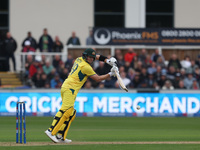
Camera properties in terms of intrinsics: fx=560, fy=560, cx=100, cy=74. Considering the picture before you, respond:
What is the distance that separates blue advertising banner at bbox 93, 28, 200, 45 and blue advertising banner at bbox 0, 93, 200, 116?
164 inches

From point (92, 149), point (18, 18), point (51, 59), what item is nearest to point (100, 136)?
point (92, 149)

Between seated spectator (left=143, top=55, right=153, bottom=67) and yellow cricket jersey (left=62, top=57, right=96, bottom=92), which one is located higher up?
yellow cricket jersey (left=62, top=57, right=96, bottom=92)

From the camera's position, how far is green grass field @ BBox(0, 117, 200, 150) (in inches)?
486

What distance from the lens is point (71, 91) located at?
498 inches

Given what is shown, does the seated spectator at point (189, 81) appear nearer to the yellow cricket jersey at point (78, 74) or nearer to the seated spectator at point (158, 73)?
the seated spectator at point (158, 73)

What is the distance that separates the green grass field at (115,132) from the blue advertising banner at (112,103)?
52cm

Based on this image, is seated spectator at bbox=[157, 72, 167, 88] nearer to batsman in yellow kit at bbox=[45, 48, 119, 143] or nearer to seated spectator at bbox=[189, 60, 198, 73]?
seated spectator at bbox=[189, 60, 198, 73]

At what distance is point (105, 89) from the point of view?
21.8m

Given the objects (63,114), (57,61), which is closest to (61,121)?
(63,114)

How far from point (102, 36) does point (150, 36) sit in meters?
2.28

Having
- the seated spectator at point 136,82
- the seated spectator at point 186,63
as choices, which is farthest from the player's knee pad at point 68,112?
the seated spectator at point 186,63

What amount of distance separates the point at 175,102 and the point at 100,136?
24.0ft

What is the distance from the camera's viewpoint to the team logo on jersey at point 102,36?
81.3 feet

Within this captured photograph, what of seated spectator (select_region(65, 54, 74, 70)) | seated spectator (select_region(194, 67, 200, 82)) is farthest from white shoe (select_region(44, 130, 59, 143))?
seated spectator (select_region(194, 67, 200, 82))
